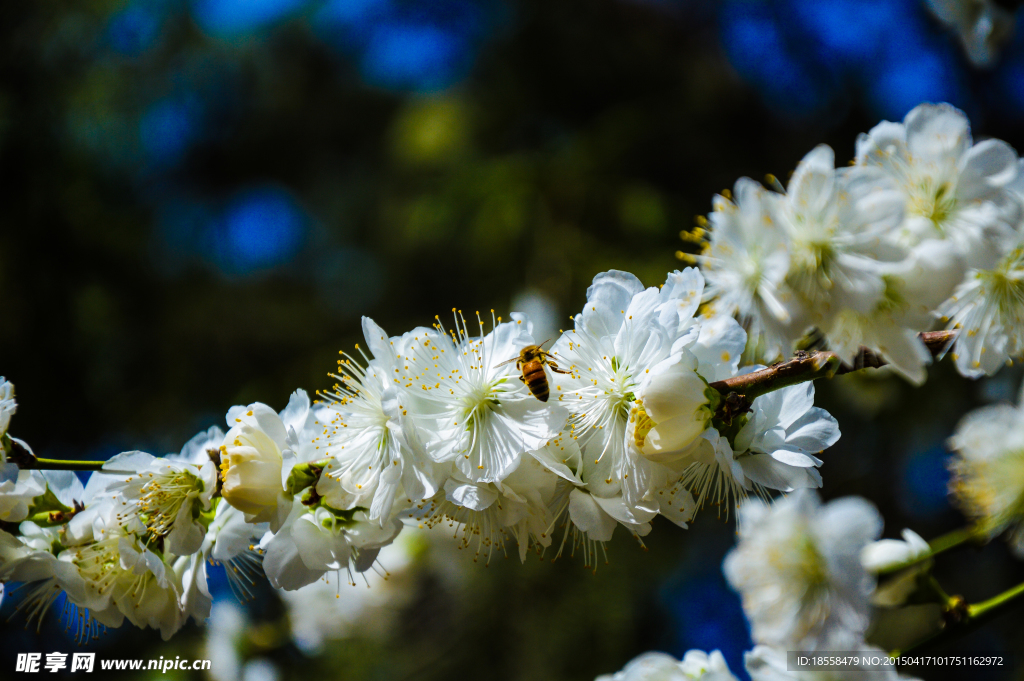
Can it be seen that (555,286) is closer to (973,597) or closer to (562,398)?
(562,398)

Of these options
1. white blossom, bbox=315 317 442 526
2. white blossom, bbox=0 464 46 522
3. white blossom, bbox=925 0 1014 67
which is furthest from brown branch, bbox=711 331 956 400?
white blossom, bbox=925 0 1014 67

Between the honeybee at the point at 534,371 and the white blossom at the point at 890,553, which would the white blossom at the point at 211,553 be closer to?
the honeybee at the point at 534,371

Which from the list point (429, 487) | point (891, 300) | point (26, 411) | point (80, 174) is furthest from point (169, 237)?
point (891, 300)

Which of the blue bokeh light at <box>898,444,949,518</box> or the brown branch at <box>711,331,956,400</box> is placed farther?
the blue bokeh light at <box>898,444,949,518</box>

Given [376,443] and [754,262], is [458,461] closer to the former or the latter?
[376,443]

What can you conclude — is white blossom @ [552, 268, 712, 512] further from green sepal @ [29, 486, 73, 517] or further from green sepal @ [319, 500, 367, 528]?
green sepal @ [29, 486, 73, 517]

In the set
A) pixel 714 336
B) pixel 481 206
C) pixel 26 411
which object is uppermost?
pixel 481 206

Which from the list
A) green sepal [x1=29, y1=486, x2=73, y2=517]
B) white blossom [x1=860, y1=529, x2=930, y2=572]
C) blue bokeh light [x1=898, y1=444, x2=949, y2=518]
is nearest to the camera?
white blossom [x1=860, y1=529, x2=930, y2=572]
